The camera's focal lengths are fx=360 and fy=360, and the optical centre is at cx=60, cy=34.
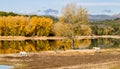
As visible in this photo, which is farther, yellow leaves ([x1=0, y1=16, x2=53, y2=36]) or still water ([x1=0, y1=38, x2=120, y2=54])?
yellow leaves ([x1=0, y1=16, x2=53, y2=36])

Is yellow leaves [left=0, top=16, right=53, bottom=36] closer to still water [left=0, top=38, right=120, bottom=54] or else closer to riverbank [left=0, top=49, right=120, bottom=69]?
still water [left=0, top=38, right=120, bottom=54]

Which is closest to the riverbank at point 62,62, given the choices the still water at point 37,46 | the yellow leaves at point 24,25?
the still water at point 37,46

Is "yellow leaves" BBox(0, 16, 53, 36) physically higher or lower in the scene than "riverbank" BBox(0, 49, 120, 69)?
lower

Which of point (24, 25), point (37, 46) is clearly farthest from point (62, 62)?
point (24, 25)

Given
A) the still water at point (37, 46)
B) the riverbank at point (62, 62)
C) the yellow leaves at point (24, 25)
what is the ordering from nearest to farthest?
the riverbank at point (62, 62) < the still water at point (37, 46) < the yellow leaves at point (24, 25)

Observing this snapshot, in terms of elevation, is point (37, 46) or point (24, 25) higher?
point (37, 46)

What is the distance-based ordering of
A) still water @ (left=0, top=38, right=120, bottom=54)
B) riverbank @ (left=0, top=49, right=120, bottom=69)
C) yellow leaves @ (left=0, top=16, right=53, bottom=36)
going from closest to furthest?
riverbank @ (left=0, top=49, right=120, bottom=69)
still water @ (left=0, top=38, right=120, bottom=54)
yellow leaves @ (left=0, top=16, right=53, bottom=36)

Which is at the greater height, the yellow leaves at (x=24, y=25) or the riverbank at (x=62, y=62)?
the riverbank at (x=62, y=62)

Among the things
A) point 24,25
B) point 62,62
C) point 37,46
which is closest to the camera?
point 62,62

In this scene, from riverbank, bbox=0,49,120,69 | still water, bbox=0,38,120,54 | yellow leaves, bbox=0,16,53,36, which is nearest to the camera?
riverbank, bbox=0,49,120,69

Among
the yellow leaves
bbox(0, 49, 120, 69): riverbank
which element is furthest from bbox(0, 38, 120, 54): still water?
the yellow leaves

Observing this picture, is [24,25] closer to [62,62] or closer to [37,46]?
A: [37,46]

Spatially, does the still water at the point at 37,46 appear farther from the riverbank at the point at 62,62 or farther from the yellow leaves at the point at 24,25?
the yellow leaves at the point at 24,25

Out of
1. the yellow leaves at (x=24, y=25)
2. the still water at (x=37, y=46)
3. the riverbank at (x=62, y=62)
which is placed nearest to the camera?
the riverbank at (x=62, y=62)
